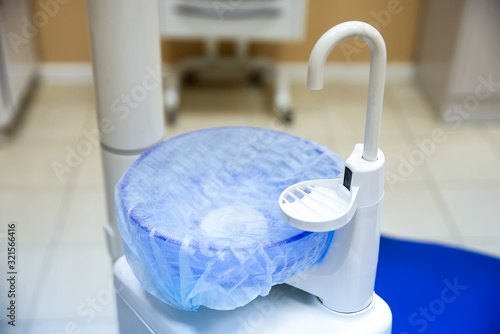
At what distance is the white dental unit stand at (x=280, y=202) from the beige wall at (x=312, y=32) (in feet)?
6.17

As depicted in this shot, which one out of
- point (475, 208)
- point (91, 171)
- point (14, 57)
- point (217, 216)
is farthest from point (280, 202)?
point (14, 57)

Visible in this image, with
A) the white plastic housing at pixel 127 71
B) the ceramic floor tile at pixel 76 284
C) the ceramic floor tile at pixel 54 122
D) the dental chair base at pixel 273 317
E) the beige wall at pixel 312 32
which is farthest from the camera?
the beige wall at pixel 312 32

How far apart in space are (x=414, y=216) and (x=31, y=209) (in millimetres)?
1325

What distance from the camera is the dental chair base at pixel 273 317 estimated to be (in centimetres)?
97

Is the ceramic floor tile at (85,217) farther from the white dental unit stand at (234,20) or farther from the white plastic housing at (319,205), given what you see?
the white plastic housing at (319,205)

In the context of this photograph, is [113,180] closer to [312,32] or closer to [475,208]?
[475,208]

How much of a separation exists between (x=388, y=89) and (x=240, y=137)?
202cm

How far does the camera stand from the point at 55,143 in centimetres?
262

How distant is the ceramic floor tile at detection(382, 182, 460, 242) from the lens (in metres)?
2.17

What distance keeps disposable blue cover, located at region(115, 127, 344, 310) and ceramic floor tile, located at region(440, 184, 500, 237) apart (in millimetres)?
1264

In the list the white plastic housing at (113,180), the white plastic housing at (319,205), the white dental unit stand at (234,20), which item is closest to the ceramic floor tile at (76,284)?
the white plastic housing at (113,180)

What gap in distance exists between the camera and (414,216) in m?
2.26

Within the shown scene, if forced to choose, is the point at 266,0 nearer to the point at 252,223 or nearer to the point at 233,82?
the point at 233,82

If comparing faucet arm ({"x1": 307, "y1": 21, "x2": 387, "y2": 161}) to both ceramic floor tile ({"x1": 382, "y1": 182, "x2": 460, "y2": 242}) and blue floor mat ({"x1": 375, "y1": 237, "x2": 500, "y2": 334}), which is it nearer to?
blue floor mat ({"x1": 375, "y1": 237, "x2": 500, "y2": 334})
